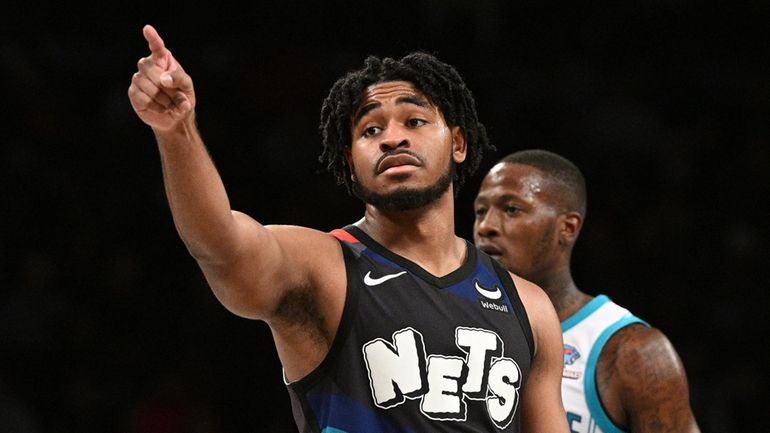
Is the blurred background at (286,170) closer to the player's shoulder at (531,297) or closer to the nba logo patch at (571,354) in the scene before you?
the nba logo patch at (571,354)

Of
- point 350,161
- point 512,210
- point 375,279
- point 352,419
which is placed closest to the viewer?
point 352,419

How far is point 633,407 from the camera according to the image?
3539mm

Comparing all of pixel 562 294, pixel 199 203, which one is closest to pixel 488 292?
pixel 199 203

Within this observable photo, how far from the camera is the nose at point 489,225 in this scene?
155 inches

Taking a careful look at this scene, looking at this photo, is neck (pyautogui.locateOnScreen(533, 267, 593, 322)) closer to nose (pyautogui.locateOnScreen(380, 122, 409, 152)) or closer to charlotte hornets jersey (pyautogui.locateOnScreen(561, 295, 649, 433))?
charlotte hornets jersey (pyautogui.locateOnScreen(561, 295, 649, 433))

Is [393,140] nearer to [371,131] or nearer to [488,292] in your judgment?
[371,131]

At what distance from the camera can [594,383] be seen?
365 cm

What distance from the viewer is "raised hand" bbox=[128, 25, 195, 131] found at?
2.09 m

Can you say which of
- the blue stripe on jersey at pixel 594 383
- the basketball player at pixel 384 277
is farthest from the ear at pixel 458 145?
the blue stripe on jersey at pixel 594 383

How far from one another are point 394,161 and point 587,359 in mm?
1341

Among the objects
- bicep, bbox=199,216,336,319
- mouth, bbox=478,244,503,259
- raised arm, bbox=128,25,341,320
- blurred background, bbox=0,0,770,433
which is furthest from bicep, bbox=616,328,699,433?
blurred background, bbox=0,0,770,433

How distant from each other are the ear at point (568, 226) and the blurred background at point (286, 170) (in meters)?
2.35

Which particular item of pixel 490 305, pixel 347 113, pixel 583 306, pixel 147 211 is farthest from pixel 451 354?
pixel 147 211

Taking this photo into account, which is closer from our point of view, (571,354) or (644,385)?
(644,385)
